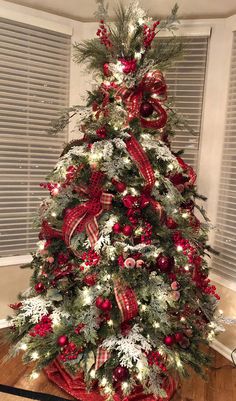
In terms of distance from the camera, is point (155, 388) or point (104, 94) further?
point (104, 94)

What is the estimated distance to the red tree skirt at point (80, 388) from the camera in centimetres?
173

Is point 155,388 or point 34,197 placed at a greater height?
point 34,197

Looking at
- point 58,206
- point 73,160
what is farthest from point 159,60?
point 58,206

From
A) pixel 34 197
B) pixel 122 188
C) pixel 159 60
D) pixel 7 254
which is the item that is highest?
pixel 159 60

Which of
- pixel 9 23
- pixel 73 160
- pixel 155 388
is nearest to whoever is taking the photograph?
pixel 155 388

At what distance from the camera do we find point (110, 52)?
1.77 meters

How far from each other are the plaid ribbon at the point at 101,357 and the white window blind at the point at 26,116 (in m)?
1.25

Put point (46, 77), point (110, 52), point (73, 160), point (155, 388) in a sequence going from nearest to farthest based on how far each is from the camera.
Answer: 1. point (155, 388)
2. point (73, 160)
3. point (110, 52)
4. point (46, 77)

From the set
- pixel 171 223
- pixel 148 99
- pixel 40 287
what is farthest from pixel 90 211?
pixel 148 99

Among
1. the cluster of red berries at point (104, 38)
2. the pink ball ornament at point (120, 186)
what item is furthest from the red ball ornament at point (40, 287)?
the cluster of red berries at point (104, 38)

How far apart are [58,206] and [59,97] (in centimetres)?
118

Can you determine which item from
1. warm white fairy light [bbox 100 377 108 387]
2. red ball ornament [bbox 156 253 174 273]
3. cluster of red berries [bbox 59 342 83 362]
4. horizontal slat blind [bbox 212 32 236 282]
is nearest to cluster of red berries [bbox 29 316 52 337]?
cluster of red berries [bbox 59 342 83 362]

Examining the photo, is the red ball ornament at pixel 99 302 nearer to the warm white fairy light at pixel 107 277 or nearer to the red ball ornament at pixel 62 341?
the warm white fairy light at pixel 107 277

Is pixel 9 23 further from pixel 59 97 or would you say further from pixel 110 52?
pixel 110 52
